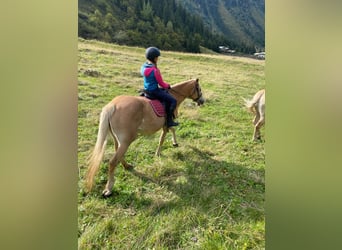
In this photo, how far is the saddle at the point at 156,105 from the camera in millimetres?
2531

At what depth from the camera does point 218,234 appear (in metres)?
1.96

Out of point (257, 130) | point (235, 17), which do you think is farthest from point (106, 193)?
point (235, 17)

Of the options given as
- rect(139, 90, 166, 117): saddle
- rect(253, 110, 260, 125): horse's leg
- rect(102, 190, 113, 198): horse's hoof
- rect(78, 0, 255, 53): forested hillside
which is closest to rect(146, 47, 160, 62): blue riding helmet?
rect(139, 90, 166, 117): saddle

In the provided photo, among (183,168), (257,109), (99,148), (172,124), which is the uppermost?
(257,109)

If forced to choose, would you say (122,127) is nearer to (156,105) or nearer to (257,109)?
(156,105)

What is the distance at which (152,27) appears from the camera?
3.62m

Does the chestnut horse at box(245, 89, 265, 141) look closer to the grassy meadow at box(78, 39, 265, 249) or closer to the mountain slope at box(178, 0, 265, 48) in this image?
the grassy meadow at box(78, 39, 265, 249)

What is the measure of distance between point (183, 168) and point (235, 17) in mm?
1759

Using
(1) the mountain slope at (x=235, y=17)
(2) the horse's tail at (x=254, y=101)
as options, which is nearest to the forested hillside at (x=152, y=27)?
(1) the mountain slope at (x=235, y=17)
